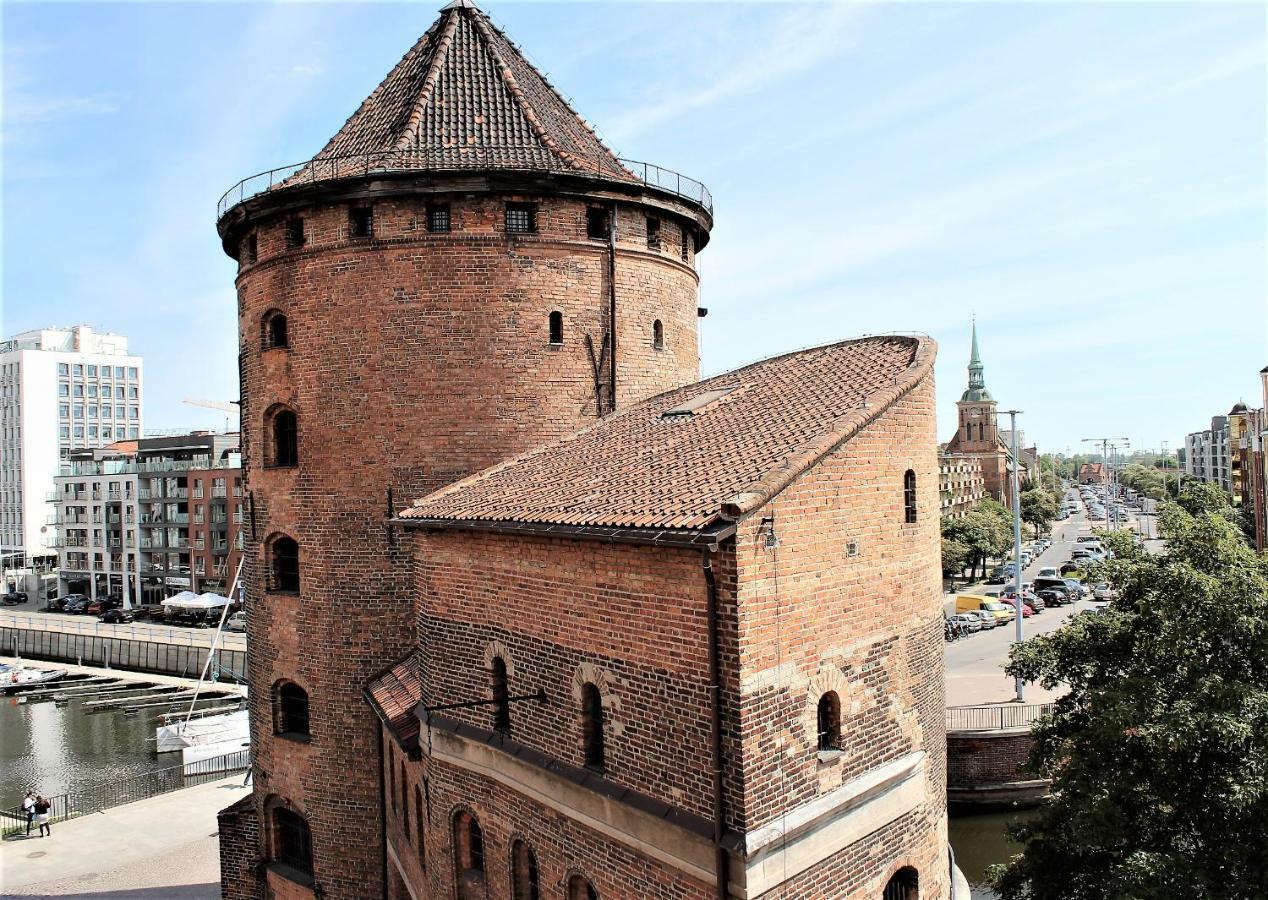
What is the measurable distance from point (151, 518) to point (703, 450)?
77.2 meters

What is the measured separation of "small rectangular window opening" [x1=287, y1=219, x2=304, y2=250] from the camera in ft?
57.6

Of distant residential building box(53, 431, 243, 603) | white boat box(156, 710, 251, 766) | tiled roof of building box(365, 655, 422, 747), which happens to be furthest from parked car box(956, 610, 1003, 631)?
distant residential building box(53, 431, 243, 603)

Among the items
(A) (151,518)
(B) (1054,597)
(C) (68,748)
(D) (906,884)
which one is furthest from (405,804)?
(A) (151,518)

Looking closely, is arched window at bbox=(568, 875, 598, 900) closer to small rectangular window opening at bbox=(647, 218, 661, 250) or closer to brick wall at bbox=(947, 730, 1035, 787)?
small rectangular window opening at bbox=(647, 218, 661, 250)

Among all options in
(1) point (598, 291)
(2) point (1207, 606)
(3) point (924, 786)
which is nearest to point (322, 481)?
(1) point (598, 291)

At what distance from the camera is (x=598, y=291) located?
17.7 m

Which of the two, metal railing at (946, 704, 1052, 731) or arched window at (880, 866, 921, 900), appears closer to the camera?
arched window at (880, 866, 921, 900)

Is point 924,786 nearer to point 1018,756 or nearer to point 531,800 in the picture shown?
point 531,800

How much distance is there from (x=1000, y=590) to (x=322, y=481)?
59600mm

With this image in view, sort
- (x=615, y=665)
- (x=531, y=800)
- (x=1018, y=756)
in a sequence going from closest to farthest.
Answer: (x=615, y=665) < (x=531, y=800) < (x=1018, y=756)

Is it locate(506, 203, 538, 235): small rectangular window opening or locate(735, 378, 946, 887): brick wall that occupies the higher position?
locate(506, 203, 538, 235): small rectangular window opening

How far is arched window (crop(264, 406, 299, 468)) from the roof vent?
7.89 m

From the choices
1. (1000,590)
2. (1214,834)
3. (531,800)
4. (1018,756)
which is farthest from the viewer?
(1000,590)

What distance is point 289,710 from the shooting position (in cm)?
1881
